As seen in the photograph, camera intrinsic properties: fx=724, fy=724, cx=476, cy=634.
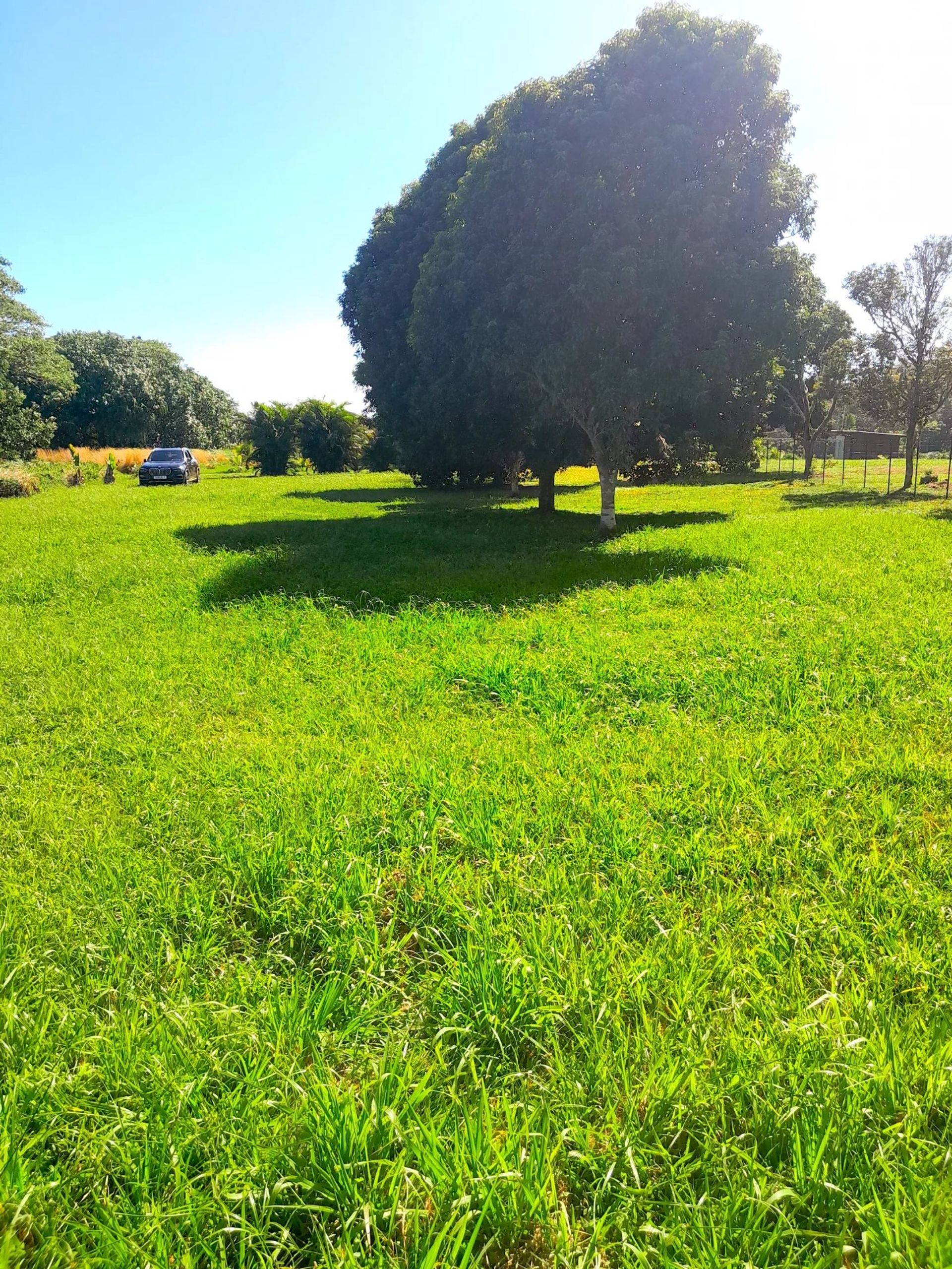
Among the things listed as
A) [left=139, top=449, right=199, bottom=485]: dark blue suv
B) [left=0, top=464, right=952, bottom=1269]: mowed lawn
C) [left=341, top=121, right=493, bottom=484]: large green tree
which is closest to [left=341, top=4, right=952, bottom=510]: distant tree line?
[left=341, top=121, right=493, bottom=484]: large green tree

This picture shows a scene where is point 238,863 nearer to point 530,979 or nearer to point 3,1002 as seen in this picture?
point 3,1002

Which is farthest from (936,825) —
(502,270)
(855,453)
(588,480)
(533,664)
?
(855,453)

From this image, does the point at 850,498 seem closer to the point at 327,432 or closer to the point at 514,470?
the point at 514,470

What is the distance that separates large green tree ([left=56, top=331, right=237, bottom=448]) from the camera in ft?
218

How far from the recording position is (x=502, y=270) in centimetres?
1326

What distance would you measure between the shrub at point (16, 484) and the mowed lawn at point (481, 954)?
2236 centimetres

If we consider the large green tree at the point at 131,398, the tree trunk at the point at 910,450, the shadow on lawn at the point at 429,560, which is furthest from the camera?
the large green tree at the point at 131,398

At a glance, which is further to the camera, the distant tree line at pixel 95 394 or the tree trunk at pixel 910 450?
the distant tree line at pixel 95 394

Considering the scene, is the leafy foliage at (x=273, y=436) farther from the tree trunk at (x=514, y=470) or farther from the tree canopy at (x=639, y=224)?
the tree canopy at (x=639, y=224)

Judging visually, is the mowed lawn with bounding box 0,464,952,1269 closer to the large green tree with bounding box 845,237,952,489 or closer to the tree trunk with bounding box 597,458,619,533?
the tree trunk with bounding box 597,458,619,533

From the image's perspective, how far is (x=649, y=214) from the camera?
1212cm

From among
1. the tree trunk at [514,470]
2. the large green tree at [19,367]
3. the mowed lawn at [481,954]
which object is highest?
the large green tree at [19,367]

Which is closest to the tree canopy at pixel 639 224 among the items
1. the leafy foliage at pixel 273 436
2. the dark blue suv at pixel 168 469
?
the dark blue suv at pixel 168 469

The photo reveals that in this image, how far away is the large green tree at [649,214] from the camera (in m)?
12.0
